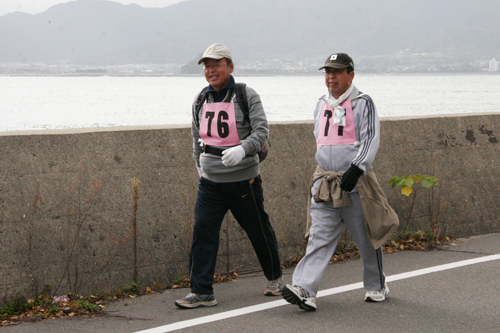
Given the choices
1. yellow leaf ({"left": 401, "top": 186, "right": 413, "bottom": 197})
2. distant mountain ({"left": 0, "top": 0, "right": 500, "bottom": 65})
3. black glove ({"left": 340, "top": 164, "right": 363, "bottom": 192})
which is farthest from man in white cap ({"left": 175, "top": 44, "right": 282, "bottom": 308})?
distant mountain ({"left": 0, "top": 0, "right": 500, "bottom": 65})

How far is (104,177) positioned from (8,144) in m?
0.79

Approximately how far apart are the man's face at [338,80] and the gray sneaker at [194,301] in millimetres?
1798

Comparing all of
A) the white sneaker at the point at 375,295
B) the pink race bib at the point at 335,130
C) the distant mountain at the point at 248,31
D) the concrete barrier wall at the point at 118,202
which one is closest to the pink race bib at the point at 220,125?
the pink race bib at the point at 335,130

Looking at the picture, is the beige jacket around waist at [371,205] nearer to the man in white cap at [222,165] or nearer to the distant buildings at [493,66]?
the man in white cap at [222,165]

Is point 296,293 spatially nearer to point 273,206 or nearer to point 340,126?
point 340,126

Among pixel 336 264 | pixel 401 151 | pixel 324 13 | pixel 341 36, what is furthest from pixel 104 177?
pixel 324 13

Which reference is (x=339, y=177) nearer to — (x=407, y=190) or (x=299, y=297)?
(x=299, y=297)

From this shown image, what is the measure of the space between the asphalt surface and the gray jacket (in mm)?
992

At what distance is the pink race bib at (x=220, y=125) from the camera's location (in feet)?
15.3

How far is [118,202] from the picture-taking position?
5.27m

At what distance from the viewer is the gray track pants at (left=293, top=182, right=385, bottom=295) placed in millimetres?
4594

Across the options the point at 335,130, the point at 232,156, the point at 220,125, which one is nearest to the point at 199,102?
the point at 220,125

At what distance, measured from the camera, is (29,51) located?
7762 centimetres

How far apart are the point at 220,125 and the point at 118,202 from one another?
1213 mm
